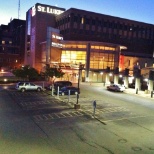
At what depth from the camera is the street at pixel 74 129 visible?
17141 millimetres

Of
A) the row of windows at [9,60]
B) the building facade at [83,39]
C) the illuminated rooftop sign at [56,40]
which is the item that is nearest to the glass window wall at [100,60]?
the building facade at [83,39]

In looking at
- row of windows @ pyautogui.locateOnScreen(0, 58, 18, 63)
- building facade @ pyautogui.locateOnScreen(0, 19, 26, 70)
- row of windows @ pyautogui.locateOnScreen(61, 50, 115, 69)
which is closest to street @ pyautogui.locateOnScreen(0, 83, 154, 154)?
row of windows @ pyautogui.locateOnScreen(61, 50, 115, 69)

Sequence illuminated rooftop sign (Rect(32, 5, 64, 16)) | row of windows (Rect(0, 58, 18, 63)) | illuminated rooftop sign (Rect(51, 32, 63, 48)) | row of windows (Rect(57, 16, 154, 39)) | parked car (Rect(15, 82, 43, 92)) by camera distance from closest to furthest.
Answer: parked car (Rect(15, 82, 43, 92)) → illuminated rooftop sign (Rect(51, 32, 63, 48)) → row of windows (Rect(57, 16, 154, 39)) → illuminated rooftop sign (Rect(32, 5, 64, 16)) → row of windows (Rect(0, 58, 18, 63))

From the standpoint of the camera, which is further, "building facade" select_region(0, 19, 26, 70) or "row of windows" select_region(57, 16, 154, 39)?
"building facade" select_region(0, 19, 26, 70)

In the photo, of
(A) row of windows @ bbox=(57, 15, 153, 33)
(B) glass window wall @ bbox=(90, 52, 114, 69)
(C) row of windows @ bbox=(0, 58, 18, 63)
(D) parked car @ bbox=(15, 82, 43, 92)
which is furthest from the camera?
(C) row of windows @ bbox=(0, 58, 18, 63)

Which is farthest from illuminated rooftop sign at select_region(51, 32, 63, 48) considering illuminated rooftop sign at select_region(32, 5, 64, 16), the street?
the street

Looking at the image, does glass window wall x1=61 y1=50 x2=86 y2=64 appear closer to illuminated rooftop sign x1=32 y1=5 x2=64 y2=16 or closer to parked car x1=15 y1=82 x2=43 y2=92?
illuminated rooftop sign x1=32 y1=5 x2=64 y2=16

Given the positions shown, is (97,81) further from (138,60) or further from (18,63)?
(18,63)

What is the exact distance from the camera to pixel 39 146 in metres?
17.1

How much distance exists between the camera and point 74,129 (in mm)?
21875

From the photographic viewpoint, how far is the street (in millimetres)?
17141

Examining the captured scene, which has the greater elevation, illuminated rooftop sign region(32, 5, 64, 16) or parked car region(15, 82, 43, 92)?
illuminated rooftop sign region(32, 5, 64, 16)

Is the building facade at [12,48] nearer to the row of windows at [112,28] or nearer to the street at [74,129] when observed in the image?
the row of windows at [112,28]

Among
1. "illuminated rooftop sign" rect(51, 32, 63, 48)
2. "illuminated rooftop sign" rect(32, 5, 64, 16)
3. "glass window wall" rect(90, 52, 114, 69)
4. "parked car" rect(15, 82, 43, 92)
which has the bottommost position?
"parked car" rect(15, 82, 43, 92)
